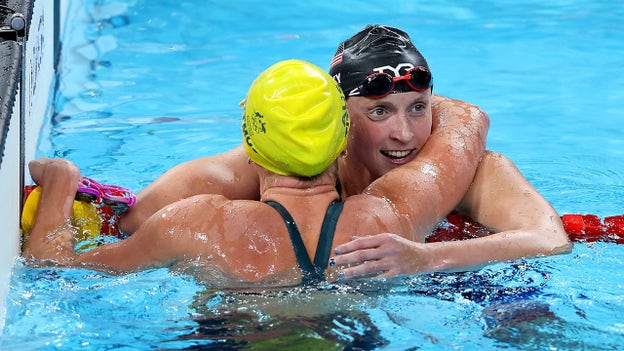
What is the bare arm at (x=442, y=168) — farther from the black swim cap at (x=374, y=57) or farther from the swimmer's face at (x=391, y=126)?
the black swim cap at (x=374, y=57)

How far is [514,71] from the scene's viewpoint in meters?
9.39

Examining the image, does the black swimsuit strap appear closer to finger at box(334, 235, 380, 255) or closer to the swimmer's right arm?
finger at box(334, 235, 380, 255)

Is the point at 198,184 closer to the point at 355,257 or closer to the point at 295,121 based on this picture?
the point at 295,121

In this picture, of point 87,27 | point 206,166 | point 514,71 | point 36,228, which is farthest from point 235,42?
point 36,228

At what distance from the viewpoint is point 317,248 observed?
148 inches

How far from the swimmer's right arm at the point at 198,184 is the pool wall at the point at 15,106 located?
1.80ft

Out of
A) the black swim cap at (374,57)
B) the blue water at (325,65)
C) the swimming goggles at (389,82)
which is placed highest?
the black swim cap at (374,57)

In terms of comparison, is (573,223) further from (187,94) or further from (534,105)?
(187,94)

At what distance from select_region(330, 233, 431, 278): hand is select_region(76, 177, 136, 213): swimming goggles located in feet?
4.12

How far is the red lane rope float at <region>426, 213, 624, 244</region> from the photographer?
15.0 ft

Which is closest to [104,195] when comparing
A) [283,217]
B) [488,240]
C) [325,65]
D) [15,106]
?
[15,106]

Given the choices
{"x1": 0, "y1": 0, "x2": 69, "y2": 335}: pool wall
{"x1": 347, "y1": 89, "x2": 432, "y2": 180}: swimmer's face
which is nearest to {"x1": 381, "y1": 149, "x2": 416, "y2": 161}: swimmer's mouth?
{"x1": 347, "y1": 89, "x2": 432, "y2": 180}: swimmer's face

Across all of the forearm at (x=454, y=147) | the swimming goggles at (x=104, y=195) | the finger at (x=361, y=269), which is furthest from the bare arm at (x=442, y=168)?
the swimming goggles at (x=104, y=195)

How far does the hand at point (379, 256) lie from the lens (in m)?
3.70
